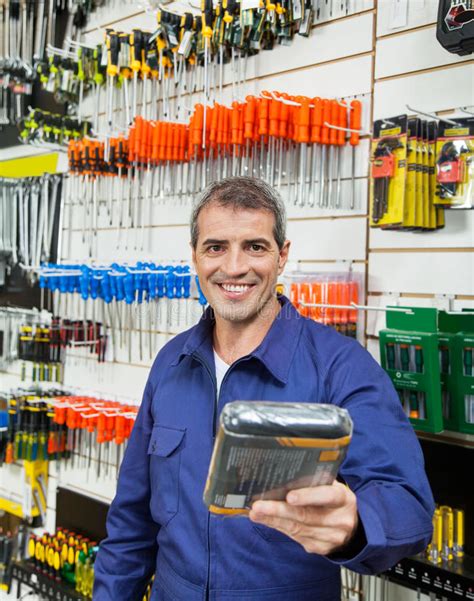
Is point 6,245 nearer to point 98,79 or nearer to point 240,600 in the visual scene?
point 98,79

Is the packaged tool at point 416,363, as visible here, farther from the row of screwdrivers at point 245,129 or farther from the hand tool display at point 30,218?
the hand tool display at point 30,218

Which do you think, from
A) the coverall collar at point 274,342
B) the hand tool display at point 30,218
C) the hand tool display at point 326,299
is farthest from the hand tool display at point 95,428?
the coverall collar at point 274,342

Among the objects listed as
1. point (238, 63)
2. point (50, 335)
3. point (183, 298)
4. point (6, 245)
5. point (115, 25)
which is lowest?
point (50, 335)

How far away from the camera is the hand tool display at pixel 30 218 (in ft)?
13.9

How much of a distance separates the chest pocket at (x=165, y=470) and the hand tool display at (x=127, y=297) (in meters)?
1.26

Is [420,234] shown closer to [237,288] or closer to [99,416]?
[237,288]

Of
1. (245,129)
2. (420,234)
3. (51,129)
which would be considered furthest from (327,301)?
(51,129)

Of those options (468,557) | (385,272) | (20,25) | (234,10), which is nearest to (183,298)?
(385,272)

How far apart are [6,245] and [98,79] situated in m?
1.39

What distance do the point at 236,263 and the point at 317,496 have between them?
807 mm

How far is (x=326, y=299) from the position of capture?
2.54 m

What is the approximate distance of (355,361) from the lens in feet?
5.03

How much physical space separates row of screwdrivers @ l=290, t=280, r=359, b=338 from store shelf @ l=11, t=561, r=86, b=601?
6.62 feet

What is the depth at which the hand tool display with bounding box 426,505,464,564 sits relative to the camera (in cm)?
221
